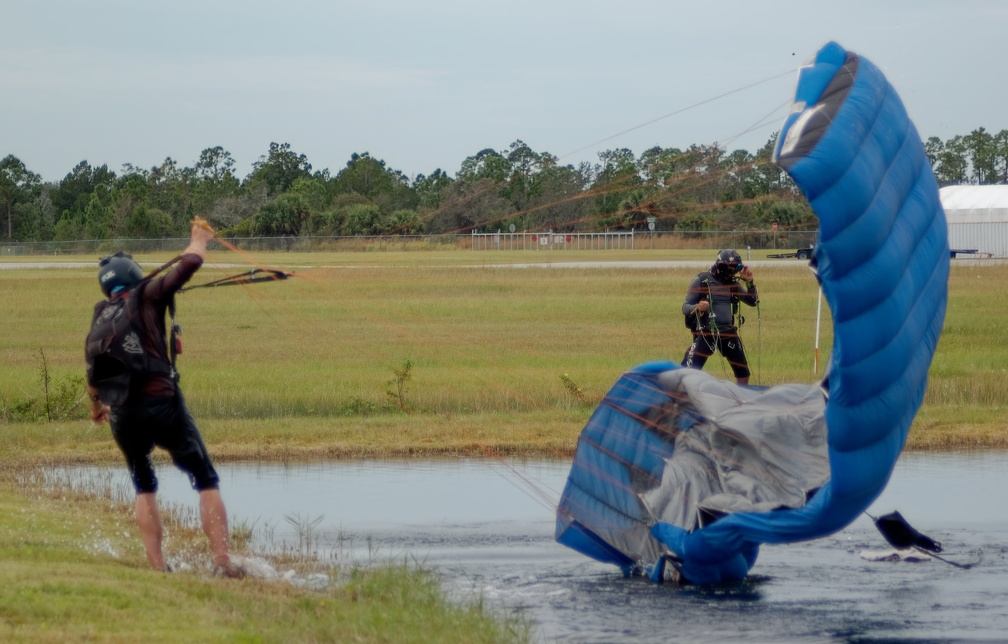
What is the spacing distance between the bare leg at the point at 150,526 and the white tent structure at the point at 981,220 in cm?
4688

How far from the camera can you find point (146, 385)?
7.02 m

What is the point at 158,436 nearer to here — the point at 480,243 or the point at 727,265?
the point at 727,265

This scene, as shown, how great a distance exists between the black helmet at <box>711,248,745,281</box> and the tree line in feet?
1.66

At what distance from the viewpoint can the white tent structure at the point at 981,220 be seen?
5062 centimetres

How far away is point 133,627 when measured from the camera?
229 inches

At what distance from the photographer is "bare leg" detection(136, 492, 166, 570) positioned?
23.7ft

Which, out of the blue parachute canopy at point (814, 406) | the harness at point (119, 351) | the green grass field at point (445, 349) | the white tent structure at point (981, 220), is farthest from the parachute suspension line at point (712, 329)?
the white tent structure at point (981, 220)

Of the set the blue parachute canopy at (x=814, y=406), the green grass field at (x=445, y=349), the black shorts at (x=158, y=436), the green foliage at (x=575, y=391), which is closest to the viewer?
the blue parachute canopy at (x=814, y=406)

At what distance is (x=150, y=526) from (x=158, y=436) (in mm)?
546

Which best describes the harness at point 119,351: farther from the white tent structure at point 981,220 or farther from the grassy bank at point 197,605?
the white tent structure at point 981,220

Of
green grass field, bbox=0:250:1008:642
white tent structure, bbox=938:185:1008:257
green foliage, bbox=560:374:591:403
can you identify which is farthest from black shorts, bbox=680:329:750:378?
white tent structure, bbox=938:185:1008:257

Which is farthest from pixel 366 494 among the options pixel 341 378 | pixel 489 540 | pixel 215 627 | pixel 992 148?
pixel 992 148

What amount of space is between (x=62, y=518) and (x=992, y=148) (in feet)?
220

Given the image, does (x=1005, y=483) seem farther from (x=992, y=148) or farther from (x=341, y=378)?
(x=992, y=148)
